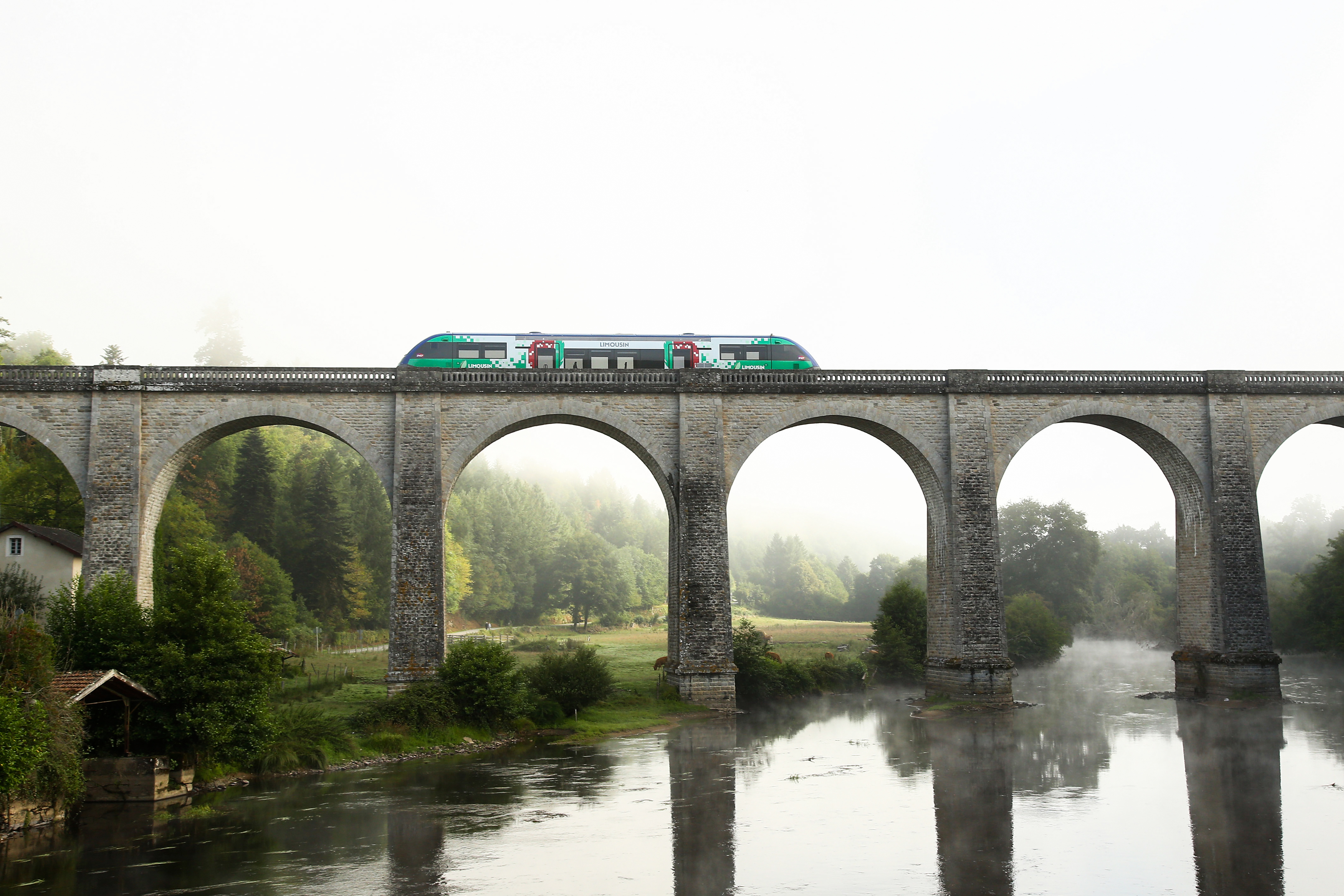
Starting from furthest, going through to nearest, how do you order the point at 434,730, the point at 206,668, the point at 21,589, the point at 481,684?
the point at 21,589 < the point at 481,684 < the point at 434,730 < the point at 206,668

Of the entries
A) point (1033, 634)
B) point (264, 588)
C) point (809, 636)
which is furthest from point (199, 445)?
point (809, 636)

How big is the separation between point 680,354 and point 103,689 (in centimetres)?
2031

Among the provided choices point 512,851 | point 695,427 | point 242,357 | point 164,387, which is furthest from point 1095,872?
point 242,357

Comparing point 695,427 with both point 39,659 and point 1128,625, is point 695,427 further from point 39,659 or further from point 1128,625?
point 1128,625

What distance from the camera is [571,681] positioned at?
3080cm

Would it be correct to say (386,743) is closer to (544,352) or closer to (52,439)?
(544,352)

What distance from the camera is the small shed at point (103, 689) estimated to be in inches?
727

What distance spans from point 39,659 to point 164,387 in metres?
13.1

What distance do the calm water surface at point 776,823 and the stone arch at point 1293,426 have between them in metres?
9.50

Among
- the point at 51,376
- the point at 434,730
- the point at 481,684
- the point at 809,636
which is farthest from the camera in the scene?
the point at 809,636

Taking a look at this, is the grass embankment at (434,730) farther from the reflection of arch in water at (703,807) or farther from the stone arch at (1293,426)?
the stone arch at (1293,426)

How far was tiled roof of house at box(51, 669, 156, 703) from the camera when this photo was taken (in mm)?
18422

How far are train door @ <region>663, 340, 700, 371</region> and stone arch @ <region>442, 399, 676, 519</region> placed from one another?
3628mm

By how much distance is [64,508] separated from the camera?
1606 inches
